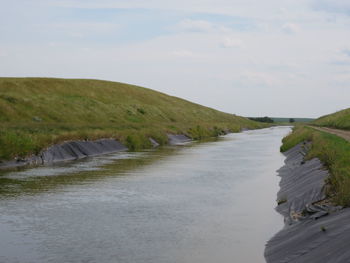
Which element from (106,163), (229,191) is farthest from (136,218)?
(106,163)

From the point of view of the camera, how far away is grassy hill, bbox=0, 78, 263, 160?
39469 mm

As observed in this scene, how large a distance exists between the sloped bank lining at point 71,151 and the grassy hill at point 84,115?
523mm

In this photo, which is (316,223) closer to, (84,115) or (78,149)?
(78,149)

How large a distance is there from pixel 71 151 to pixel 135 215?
942 inches

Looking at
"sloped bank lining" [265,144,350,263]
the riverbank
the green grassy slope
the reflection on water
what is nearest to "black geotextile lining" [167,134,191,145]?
the green grassy slope

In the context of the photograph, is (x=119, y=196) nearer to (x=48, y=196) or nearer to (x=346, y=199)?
(x=48, y=196)

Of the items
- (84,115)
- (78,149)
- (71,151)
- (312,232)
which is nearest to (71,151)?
(71,151)

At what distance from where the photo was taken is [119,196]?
68.9ft

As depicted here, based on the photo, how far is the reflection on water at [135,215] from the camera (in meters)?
12.8

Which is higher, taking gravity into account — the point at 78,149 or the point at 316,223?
the point at 78,149

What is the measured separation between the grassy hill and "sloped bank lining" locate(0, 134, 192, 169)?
0.52 meters

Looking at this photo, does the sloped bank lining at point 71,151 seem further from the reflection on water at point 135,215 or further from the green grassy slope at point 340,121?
the green grassy slope at point 340,121

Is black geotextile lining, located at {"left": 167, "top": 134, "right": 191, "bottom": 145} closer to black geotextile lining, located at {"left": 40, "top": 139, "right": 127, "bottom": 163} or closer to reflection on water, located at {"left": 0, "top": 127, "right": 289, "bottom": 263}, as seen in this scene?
black geotextile lining, located at {"left": 40, "top": 139, "right": 127, "bottom": 163}

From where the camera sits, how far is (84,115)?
79.7 m
